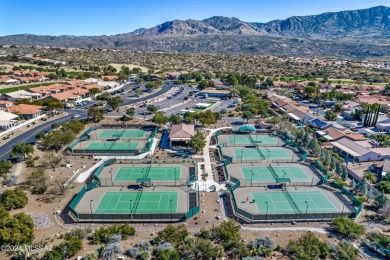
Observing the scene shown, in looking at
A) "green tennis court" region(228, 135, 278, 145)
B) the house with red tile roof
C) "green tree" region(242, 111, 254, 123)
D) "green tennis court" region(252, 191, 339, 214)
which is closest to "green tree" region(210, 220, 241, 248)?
"green tennis court" region(252, 191, 339, 214)

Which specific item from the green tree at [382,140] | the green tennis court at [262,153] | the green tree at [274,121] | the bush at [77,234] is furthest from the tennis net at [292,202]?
the green tree at [274,121]

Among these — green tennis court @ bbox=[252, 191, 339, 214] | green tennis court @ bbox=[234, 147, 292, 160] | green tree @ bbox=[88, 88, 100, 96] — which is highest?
green tree @ bbox=[88, 88, 100, 96]

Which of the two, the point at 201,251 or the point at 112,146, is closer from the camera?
the point at 201,251

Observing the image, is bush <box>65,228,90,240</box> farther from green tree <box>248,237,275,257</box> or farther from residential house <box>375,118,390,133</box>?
residential house <box>375,118,390,133</box>

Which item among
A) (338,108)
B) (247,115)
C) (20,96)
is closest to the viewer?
(247,115)

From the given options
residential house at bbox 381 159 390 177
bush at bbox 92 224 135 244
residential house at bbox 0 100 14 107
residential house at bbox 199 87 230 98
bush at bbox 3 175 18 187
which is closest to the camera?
bush at bbox 92 224 135 244

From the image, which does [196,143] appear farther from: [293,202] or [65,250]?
[65,250]

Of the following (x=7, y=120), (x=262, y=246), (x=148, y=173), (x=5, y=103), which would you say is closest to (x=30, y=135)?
(x=7, y=120)
